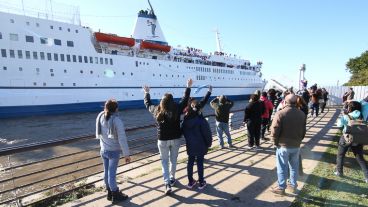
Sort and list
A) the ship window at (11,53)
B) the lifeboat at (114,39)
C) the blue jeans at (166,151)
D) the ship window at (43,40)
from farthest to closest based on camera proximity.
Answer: the lifeboat at (114,39), the ship window at (43,40), the ship window at (11,53), the blue jeans at (166,151)

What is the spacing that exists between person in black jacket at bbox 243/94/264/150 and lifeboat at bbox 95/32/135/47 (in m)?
25.2

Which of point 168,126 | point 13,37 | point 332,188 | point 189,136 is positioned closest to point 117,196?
point 168,126

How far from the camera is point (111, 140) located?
159 inches

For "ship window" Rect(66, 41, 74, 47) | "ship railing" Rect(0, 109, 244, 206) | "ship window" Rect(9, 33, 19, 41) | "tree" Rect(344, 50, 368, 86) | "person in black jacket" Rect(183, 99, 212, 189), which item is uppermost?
"ship window" Rect(9, 33, 19, 41)

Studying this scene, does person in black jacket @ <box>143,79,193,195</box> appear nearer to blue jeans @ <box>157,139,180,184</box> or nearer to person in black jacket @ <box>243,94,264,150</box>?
blue jeans @ <box>157,139,180,184</box>

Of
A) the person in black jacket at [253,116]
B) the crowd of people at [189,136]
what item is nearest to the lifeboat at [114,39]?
the person in black jacket at [253,116]

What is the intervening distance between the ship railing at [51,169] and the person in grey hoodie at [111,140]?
1.71 feet

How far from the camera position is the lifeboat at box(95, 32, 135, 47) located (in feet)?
95.2

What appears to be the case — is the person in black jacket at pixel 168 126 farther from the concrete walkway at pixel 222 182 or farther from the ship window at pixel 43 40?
the ship window at pixel 43 40

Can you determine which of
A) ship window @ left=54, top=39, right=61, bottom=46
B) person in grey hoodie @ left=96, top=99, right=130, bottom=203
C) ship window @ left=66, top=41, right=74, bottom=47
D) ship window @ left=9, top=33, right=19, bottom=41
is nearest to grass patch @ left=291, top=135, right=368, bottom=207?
person in grey hoodie @ left=96, top=99, right=130, bottom=203

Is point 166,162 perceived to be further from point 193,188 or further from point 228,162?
point 228,162

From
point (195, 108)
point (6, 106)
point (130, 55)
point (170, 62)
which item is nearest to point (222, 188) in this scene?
point (195, 108)

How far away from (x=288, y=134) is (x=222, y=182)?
1.52 metres

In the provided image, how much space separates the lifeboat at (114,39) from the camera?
1143 inches
